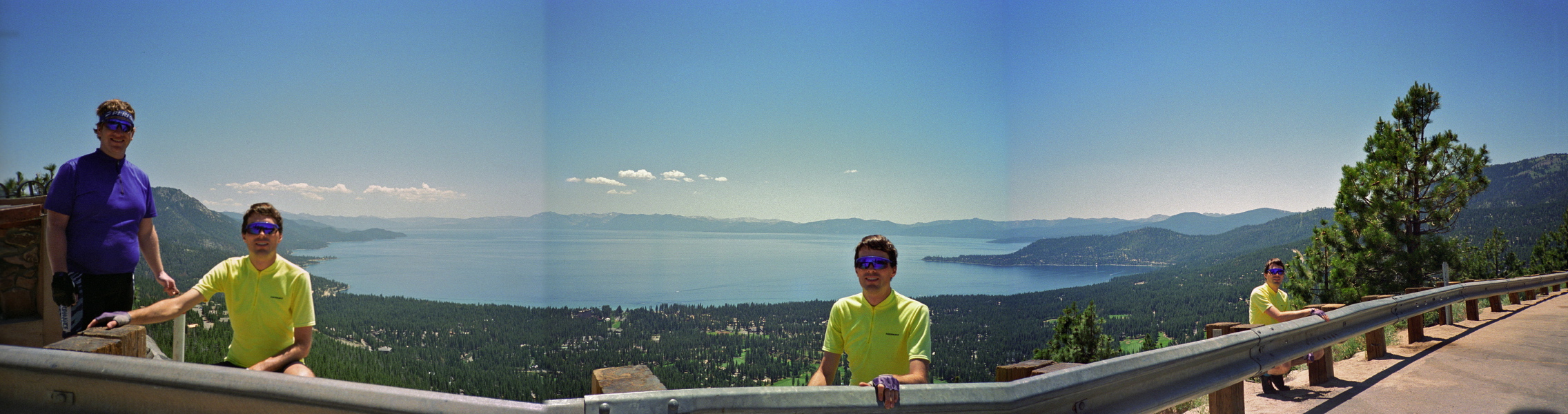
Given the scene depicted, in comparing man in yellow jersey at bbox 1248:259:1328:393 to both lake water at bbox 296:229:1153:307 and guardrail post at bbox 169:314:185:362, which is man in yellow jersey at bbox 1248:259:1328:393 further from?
lake water at bbox 296:229:1153:307

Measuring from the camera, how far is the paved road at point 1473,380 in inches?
138

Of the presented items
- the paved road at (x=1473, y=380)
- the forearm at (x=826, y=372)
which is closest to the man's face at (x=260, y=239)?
the forearm at (x=826, y=372)

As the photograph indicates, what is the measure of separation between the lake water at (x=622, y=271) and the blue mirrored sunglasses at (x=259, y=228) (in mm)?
61842

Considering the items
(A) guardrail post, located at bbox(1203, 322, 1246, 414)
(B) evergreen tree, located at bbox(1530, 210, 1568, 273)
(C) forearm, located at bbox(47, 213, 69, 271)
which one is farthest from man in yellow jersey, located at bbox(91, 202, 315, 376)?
(B) evergreen tree, located at bbox(1530, 210, 1568, 273)

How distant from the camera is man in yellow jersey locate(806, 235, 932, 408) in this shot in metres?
2.82

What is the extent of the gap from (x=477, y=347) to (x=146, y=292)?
2604 centimetres

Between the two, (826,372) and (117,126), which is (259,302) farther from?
(826,372)

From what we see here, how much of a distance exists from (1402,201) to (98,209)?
21.9m

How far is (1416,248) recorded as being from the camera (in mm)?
14875

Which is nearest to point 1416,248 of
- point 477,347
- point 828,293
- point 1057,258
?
point 477,347

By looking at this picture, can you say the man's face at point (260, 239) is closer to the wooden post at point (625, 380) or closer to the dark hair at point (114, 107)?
the dark hair at point (114, 107)

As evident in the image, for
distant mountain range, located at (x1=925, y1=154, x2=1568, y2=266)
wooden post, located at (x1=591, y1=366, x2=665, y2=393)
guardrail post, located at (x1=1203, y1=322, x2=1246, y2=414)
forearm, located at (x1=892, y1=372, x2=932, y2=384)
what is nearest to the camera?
wooden post, located at (x1=591, y1=366, x2=665, y2=393)

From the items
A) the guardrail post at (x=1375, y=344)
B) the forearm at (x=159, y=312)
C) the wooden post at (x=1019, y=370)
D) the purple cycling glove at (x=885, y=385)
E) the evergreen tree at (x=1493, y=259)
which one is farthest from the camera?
the evergreen tree at (x=1493, y=259)

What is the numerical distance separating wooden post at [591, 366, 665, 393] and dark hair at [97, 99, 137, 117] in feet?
11.5
